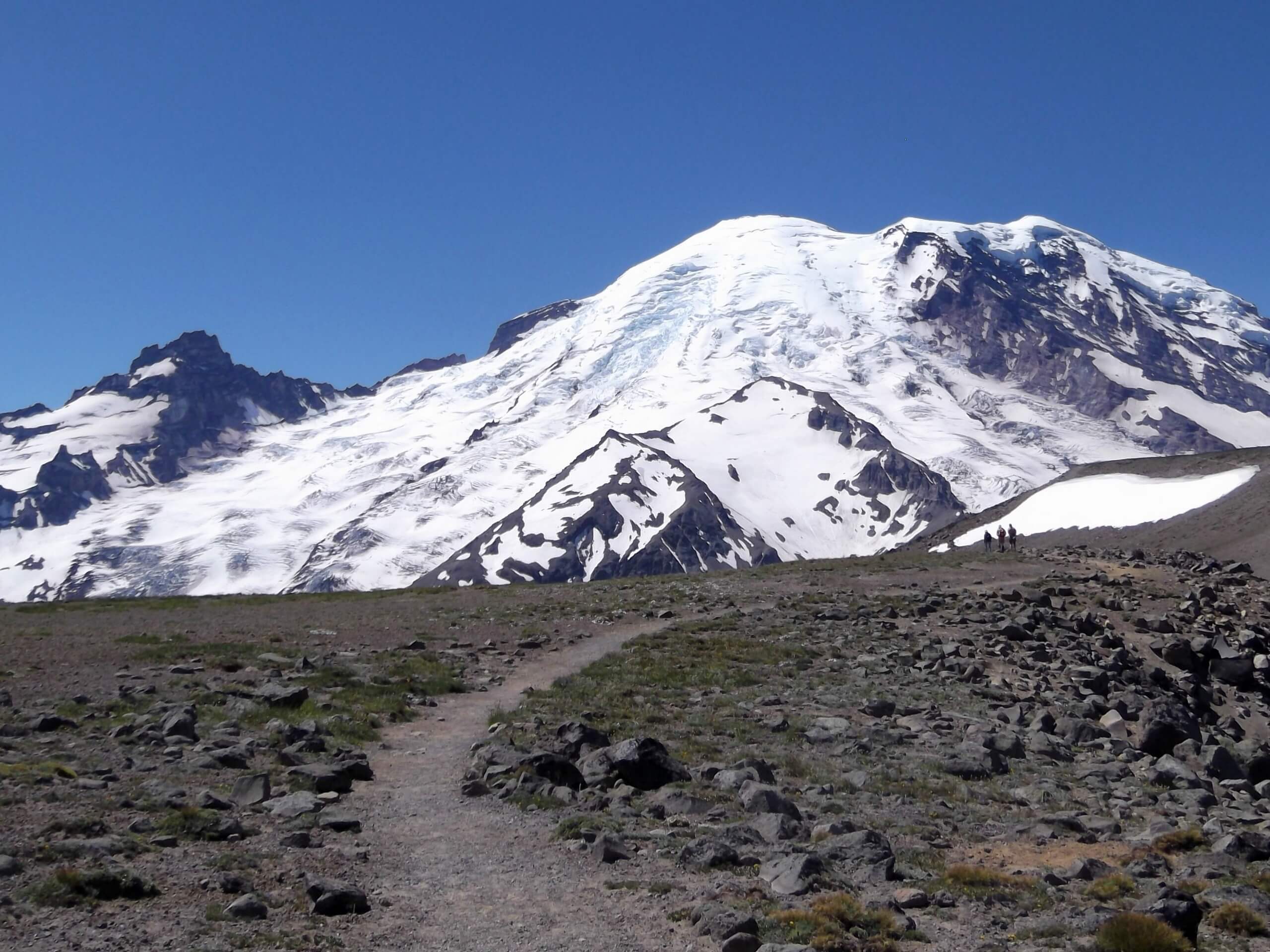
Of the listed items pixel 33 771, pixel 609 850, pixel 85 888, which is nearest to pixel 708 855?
pixel 609 850

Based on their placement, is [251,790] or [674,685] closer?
[251,790]

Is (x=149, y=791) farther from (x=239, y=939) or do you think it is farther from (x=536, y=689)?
(x=536, y=689)

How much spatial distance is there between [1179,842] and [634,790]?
8.03m

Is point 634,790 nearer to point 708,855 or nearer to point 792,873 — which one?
point 708,855

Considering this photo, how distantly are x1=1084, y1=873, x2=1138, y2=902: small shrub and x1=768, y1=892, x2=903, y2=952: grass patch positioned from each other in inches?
110

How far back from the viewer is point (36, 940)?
1071 cm

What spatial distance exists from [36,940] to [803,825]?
384 inches

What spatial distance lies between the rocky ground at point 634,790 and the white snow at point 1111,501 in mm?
42015

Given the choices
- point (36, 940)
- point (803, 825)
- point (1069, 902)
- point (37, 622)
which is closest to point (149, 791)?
point (36, 940)

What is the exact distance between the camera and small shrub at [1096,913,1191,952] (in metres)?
11.5

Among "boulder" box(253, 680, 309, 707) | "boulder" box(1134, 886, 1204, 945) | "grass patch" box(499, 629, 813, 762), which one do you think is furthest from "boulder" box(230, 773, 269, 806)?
"boulder" box(1134, 886, 1204, 945)

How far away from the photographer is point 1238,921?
1233 cm

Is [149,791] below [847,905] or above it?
above

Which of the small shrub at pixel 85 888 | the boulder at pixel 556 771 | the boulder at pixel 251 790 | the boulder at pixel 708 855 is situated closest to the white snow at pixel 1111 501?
the boulder at pixel 556 771
